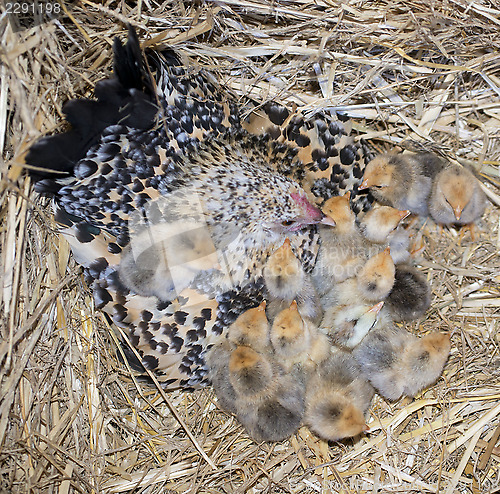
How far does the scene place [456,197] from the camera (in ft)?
8.34

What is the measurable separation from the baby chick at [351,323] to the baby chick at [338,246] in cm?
18

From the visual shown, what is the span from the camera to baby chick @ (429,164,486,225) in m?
→ 2.54

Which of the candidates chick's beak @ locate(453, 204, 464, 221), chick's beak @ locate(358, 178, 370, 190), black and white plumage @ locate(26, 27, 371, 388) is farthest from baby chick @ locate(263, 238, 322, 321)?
chick's beak @ locate(453, 204, 464, 221)

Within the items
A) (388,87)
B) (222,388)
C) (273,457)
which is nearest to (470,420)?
(273,457)

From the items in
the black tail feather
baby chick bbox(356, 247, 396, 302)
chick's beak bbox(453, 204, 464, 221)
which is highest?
the black tail feather

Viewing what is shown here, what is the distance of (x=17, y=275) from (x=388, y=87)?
197cm

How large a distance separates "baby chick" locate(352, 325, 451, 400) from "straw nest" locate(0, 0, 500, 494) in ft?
0.68

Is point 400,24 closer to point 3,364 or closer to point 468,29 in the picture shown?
point 468,29

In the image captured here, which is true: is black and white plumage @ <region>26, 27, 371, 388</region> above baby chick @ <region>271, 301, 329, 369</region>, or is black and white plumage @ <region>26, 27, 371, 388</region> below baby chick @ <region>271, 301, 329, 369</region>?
above

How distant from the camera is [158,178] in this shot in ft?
7.41

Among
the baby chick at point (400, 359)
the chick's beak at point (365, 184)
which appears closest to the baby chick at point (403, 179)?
the chick's beak at point (365, 184)

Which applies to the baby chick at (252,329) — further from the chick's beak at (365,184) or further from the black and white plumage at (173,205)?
the chick's beak at (365,184)

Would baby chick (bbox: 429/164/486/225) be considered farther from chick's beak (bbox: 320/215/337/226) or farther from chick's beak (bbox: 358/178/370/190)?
chick's beak (bbox: 320/215/337/226)

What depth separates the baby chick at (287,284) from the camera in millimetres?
2332
